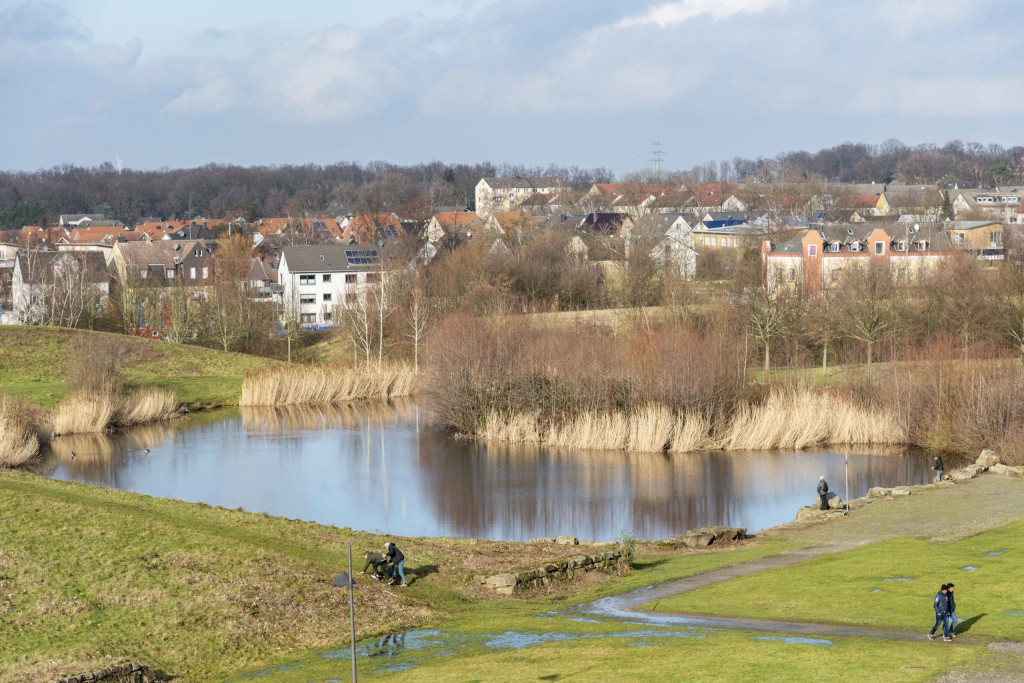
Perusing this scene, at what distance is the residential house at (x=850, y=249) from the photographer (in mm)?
69688

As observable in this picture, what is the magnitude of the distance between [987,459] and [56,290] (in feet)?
199

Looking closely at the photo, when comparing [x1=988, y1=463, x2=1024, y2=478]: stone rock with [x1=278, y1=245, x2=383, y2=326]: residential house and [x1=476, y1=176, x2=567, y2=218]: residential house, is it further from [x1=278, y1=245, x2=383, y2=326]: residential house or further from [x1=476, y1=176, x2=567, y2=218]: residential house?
[x1=476, y1=176, x2=567, y2=218]: residential house

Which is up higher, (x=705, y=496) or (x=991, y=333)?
(x=991, y=333)

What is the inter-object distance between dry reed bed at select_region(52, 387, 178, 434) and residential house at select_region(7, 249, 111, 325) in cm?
2212

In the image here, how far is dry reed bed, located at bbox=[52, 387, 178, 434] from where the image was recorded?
4691cm

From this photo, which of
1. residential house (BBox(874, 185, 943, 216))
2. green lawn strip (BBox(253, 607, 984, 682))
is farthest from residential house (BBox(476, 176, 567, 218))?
green lawn strip (BBox(253, 607, 984, 682))

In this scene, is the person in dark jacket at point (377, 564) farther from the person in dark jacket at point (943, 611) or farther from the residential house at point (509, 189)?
the residential house at point (509, 189)

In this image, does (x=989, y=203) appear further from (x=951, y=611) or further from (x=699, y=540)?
(x=951, y=611)

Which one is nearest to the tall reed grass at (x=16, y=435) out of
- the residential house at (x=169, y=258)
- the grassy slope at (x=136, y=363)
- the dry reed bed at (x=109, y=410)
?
the dry reed bed at (x=109, y=410)

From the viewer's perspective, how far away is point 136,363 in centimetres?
6162

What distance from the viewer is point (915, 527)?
25922 mm

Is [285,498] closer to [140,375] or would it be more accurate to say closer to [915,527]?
[915,527]

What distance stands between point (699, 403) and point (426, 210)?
96506 mm

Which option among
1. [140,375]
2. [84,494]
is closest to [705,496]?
[84,494]
